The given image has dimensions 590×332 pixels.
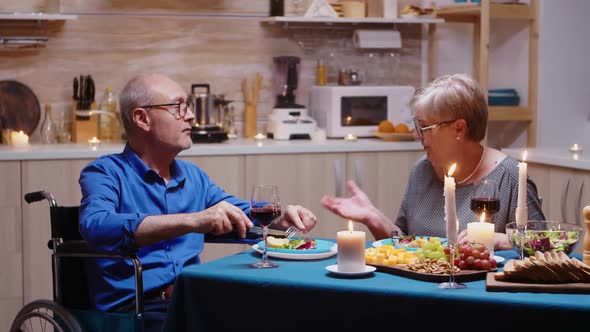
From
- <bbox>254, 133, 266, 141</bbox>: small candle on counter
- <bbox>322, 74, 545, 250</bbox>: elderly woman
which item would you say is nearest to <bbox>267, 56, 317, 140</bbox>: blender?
<bbox>254, 133, 266, 141</bbox>: small candle on counter

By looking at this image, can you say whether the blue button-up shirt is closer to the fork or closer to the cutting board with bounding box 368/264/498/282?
the fork

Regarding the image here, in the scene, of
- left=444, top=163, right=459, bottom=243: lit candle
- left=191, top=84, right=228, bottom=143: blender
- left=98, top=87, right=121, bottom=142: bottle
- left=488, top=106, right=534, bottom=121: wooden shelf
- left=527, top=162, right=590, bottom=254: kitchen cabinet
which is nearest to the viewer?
left=444, top=163, right=459, bottom=243: lit candle

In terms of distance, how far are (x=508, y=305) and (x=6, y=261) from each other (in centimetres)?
284

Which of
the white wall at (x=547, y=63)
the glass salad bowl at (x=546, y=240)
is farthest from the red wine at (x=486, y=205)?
the white wall at (x=547, y=63)

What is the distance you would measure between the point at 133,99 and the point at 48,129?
6.28 feet

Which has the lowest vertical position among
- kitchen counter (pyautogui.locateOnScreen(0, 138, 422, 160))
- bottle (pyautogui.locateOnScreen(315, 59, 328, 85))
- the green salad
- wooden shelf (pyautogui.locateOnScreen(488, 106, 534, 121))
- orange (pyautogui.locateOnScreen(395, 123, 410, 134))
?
the green salad

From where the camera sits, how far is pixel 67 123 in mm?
4953

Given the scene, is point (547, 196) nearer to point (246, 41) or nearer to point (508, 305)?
point (246, 41)

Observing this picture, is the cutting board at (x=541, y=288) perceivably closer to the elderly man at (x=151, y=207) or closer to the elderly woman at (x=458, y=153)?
the elderly man at (x=151, y=207)

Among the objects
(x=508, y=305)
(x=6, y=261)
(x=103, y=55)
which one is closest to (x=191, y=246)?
(x=508, y=305)

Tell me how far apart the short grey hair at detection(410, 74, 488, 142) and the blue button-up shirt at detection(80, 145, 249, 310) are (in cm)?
67

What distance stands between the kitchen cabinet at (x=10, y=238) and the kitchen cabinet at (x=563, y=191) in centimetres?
234

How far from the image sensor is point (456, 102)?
297cm

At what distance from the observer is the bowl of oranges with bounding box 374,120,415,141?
4953mm
